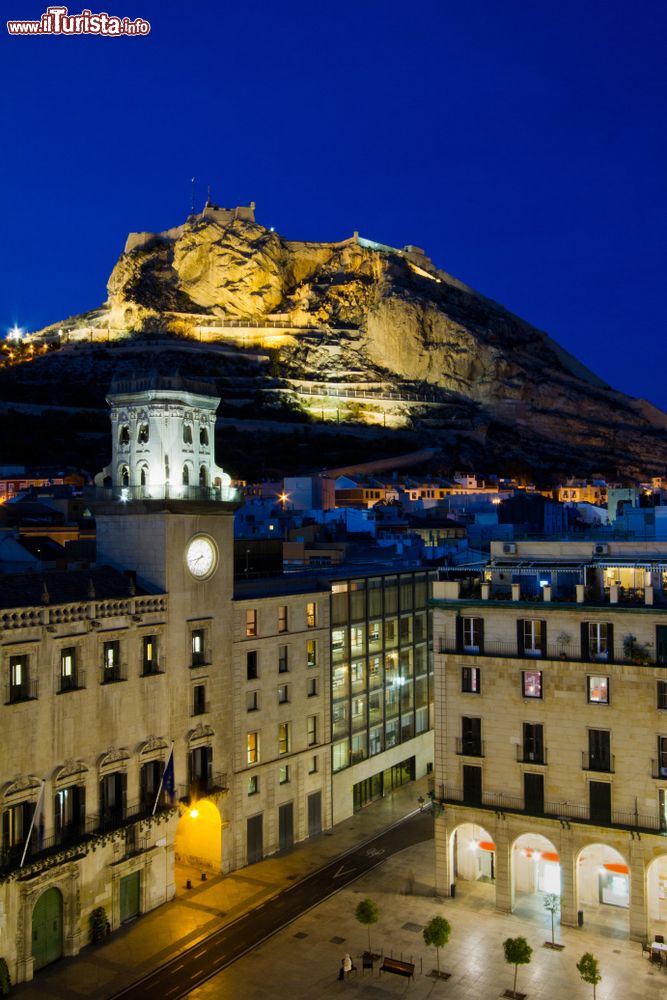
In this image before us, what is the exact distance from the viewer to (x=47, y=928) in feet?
120

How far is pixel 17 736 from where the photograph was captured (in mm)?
35312

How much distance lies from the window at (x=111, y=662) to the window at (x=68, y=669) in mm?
1598

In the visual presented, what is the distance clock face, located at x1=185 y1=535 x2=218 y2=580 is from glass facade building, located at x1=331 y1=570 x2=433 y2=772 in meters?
9.79

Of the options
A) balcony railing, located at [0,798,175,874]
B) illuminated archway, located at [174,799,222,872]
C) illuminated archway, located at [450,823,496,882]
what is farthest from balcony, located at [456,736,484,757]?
balcony railing, located at [0,798,175,874]

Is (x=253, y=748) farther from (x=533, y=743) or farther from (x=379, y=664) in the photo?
(x=533, y=743)

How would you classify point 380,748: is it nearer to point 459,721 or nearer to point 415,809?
point 415,809

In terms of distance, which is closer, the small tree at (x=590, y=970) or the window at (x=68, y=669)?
the small tree at (x=590, y=970)

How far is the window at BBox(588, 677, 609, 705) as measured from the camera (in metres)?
39.8

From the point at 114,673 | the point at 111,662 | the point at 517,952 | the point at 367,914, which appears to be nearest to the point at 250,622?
the point at 114,673

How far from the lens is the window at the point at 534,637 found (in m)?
41.9

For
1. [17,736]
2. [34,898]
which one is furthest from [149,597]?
[34,898]

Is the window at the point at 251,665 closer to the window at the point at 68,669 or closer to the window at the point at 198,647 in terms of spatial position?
the window at the point at 198,647

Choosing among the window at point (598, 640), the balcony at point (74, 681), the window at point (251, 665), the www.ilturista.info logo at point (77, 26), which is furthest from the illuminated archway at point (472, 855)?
the www.ilturista.info logo at point (77, 26)

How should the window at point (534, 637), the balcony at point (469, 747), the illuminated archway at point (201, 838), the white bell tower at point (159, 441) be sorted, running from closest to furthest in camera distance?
the window at point (534, 637)
the balcony at point (469, 747)
the white bell tower at point (159, 441)
the illuminated archway at point (201, 838)
